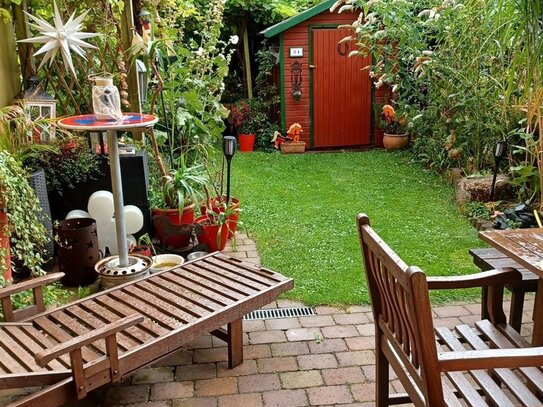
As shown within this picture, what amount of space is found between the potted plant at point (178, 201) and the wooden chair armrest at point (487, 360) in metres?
2.80

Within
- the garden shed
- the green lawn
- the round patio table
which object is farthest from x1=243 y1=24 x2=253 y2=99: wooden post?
the round patio table

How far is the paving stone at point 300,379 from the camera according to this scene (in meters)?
2.61

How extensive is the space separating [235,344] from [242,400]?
31 cm

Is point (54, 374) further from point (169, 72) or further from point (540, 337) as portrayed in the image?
point (169, 72)

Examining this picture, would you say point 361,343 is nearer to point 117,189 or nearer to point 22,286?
point 117,189

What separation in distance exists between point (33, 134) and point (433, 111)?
182 inches

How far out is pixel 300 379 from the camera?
8.71ft

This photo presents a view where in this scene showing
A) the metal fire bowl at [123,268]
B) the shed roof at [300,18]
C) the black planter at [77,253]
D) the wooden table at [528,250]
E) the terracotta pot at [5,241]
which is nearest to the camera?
the wooden table at [528,250]

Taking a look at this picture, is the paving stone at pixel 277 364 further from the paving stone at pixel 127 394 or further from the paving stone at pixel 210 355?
the paving stone at pixel 127 394

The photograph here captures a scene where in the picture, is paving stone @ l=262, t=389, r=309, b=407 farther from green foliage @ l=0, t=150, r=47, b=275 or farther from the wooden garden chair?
green foliage @ l=0, t=150, r=47, b=275

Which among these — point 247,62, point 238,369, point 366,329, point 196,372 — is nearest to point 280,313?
point 366,329

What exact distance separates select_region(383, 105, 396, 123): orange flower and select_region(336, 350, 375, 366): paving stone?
222 inches

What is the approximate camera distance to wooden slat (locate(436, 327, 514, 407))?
1814 millimetres

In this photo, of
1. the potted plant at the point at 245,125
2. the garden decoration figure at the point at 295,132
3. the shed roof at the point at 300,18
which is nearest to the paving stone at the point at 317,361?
the garden decoration figure at the point at 295,132
